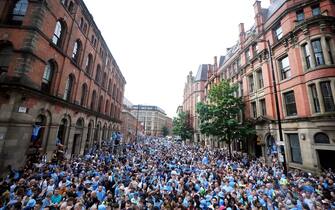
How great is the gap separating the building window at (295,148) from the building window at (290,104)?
2263 millimetres

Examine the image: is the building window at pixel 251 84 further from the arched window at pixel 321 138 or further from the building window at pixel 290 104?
the arched window at pixel 321 138

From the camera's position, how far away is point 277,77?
59.9 feet

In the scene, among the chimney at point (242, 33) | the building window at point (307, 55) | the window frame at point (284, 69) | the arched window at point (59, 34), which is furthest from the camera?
the chimney at point (242, 33)

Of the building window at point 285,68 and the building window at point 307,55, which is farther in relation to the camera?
the building window at point 285,68

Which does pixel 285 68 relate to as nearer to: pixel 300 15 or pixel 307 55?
pixel 307 55

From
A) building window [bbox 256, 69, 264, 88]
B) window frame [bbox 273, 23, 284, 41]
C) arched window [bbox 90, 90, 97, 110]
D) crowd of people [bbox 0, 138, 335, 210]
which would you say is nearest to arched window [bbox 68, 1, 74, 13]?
arched window [bbox 90, 90, 97, 110]

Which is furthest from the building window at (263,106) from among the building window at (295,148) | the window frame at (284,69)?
the building window at (295,148)

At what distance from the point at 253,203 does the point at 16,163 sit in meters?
14.1

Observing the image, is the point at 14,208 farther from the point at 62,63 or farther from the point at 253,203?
the point at 62,63

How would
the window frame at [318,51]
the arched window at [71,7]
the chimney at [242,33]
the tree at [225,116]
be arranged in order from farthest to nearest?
the chimney at [242,33] → the tree at [225,116] → the arched window at [71,7] → the window frame at [318,51]

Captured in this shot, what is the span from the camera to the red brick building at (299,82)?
534 inches

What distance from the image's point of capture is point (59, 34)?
15125 mm

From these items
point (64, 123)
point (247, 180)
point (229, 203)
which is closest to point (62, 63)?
point (64, 123)

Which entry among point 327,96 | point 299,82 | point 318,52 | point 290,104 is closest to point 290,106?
point 290,104
